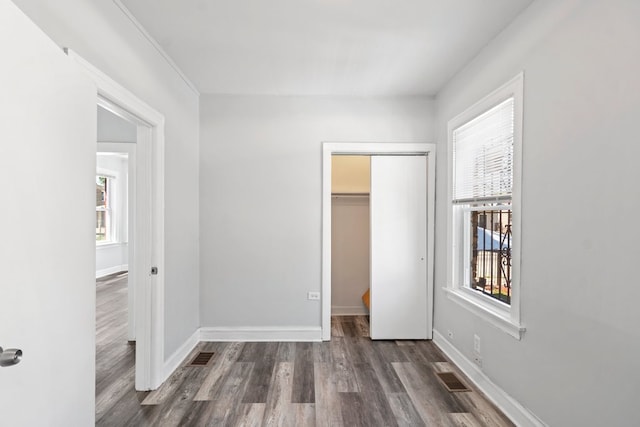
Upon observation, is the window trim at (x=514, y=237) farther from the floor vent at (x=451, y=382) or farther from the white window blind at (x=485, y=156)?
the floor vent at (x=451, y=382)

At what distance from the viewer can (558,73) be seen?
180cm

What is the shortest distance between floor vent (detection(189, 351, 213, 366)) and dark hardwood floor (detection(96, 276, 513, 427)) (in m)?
0.07

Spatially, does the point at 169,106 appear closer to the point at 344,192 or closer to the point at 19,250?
the point at 19,250

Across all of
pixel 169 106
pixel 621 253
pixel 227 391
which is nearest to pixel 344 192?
pixel 169 106

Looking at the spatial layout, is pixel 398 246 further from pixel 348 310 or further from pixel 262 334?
pixel 262 334

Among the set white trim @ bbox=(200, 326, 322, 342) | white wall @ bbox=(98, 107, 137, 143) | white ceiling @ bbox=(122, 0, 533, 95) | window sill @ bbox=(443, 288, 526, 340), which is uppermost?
white ceiling @ bbox=(122, 0, 533, 95)

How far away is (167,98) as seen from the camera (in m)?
2.72

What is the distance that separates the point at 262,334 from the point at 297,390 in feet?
3.53

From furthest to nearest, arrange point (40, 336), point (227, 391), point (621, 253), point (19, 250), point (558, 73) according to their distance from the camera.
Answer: point (227, 391), point (558, 73), point (621, 253), point (40, 336), point (19, 250)

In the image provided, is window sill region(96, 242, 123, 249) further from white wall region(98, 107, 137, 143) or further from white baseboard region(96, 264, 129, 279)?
white wall region(98, 107, 137, 143)

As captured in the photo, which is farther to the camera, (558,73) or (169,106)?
(169,106)

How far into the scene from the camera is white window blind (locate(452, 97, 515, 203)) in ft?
7.58

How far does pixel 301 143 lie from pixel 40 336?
2.72 metres

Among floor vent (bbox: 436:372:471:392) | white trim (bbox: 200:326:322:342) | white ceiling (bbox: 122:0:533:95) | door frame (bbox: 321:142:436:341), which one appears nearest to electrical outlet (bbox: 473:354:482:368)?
floor vent (bbox: 436:372:471:392)
